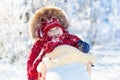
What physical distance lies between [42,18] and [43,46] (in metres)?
0.22

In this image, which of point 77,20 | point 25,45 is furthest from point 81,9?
point 25,45

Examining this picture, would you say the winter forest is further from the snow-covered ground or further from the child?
the child

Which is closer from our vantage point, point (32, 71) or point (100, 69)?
point (32, 71)

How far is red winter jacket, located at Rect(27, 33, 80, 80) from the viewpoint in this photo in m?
2.92

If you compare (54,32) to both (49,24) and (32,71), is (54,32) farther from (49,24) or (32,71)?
(32,71)

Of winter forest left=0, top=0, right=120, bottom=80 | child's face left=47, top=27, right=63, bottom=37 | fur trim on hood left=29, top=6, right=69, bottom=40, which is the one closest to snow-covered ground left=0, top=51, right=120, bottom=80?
winter forest left=0, top=0, right=120, bottom=80

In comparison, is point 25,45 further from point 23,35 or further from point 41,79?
point 41,79

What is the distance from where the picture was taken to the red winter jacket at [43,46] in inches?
115

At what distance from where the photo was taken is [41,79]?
2.97m

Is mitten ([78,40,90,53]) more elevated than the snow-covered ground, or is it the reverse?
the snow-covered ground

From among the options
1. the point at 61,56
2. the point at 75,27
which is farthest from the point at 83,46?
the point at 75,27

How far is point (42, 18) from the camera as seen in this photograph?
3.10m

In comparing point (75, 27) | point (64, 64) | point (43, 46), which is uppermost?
point (75, 27)

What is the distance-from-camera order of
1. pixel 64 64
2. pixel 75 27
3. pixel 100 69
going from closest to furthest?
pixel 64 64, pixel 100 69, pixel 75 27
